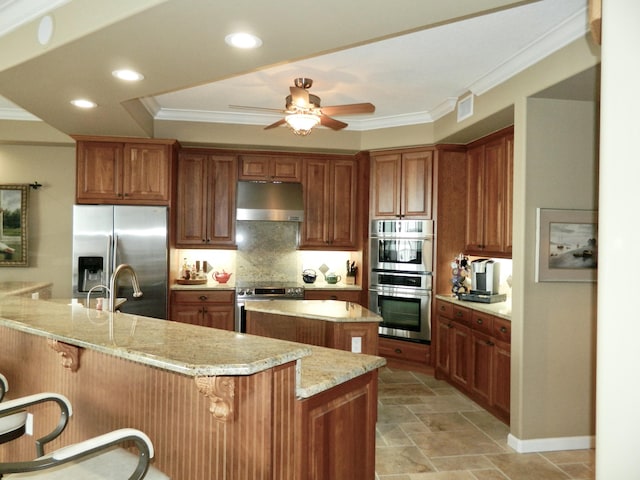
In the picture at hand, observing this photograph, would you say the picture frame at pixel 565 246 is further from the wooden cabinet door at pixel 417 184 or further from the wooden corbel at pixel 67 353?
the wooden corbel at pixel 67 353

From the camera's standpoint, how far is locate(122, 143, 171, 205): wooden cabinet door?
509 centimetres

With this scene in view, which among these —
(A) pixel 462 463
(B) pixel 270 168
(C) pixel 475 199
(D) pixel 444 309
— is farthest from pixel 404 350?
(B) pixel 270 168

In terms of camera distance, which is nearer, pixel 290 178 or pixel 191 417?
pixel 191 417

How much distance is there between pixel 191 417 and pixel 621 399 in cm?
144

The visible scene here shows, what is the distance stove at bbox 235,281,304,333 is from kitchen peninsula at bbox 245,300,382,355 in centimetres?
130

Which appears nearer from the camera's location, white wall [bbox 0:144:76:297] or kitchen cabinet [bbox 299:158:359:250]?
white wall [bbox 0:144:76:297]

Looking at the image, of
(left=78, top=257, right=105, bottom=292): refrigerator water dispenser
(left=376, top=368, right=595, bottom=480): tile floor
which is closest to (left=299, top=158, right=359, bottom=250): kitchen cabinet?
(left=376, top=368, right=595, bottom=480): tile floor

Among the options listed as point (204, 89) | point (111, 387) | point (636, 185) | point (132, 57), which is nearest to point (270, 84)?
point (204, 89)

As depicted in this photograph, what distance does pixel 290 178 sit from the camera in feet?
18.8

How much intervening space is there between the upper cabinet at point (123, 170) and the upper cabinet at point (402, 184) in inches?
90.8

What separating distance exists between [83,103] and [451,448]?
3.90 m

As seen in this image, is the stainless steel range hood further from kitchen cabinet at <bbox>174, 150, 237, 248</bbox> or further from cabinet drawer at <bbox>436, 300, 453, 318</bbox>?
cabinet drawer at <bbox>436, 300, 453, 318</bbox>

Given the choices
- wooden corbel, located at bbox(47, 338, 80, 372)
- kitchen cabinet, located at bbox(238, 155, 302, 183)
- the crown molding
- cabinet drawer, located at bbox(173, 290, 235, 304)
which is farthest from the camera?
kitchen cabinet, located at bbox(238, 155, 302, 183)

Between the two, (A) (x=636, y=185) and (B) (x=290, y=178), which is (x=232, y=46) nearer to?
(A) (x=636, y=185)
